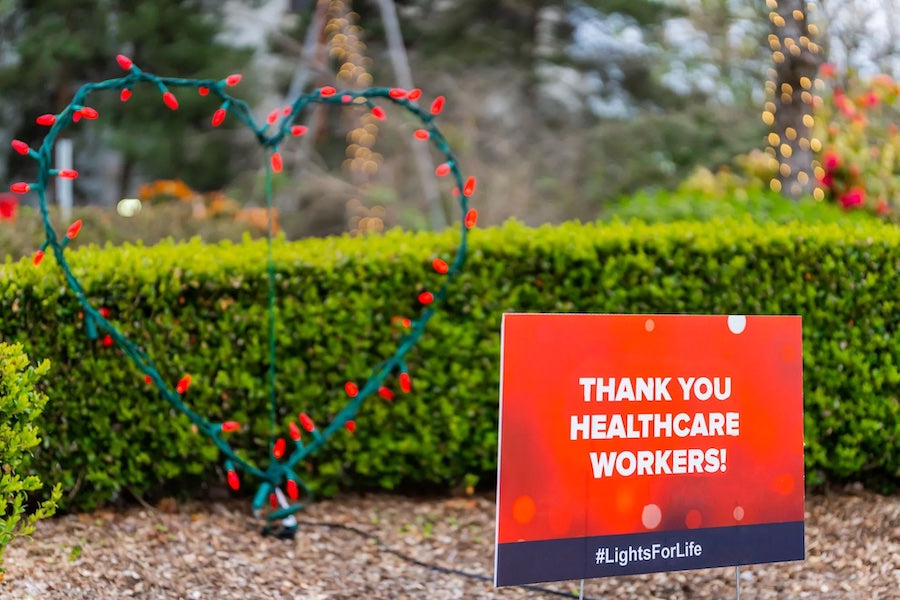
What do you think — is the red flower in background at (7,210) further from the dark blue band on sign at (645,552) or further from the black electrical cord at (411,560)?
the dark blue band on sign at (645,552)

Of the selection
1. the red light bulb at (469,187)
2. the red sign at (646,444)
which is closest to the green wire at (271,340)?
the red light bulb at (469,187)

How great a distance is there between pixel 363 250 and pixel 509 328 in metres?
1.69

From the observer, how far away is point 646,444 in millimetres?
2691

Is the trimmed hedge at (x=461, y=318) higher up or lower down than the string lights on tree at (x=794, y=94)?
lower down

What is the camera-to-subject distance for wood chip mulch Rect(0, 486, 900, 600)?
3.24 metres

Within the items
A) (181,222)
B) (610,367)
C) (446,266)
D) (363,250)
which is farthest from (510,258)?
(181,222)

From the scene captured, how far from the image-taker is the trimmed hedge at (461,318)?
3857 millimetres

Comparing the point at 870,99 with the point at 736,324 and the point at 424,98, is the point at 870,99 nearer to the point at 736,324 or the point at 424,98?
the point at 736,324

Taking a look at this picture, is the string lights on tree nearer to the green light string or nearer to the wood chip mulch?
the wood chip mulch

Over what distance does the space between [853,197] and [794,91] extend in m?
0.91

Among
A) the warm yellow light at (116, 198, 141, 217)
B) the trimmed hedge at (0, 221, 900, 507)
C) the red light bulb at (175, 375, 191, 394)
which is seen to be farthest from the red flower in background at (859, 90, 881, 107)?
the warm yellow light at (116, 198, 141, 217)

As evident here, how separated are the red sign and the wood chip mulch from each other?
2.47 feet

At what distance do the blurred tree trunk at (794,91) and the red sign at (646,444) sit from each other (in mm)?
4369

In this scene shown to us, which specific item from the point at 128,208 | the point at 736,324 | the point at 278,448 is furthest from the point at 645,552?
the point at 128,208
